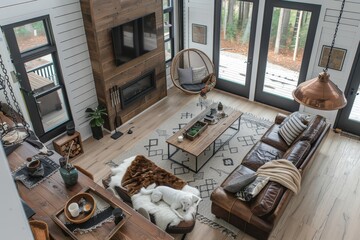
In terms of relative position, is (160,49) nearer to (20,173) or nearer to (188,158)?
Answer: (188,158)

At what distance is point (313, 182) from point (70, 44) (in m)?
4.41

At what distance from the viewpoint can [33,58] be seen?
4699mm

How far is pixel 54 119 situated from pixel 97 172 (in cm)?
124

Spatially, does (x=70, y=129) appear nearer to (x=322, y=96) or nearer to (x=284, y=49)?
(x=322, y=96)

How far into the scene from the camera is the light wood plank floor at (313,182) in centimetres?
423

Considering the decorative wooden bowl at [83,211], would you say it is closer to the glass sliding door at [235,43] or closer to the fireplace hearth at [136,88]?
the fireplace hearth at [136,88]

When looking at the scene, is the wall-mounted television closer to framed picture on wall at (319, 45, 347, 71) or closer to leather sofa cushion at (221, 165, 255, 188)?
leather sofa cushion at (221, 165, 255, 188)

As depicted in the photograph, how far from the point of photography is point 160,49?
6.58 m

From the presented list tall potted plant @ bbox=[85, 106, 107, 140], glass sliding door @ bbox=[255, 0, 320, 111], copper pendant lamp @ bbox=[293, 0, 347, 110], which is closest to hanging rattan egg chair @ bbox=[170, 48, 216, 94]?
glass sliding door @ bbox=[255, 0, 320, 111]

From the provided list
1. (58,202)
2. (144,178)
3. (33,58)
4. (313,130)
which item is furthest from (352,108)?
(33,58)

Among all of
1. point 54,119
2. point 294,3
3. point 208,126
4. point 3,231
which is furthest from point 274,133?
point 3,231

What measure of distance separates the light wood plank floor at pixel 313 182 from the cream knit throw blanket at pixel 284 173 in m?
0.69

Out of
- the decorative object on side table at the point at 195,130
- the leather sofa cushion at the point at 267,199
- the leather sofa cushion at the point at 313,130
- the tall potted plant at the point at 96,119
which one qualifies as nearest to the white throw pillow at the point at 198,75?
the decorative object on side table at the point at 195,130

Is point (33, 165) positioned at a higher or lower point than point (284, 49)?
lower
